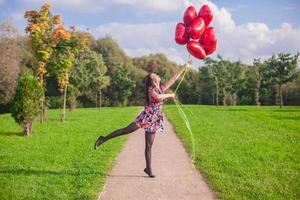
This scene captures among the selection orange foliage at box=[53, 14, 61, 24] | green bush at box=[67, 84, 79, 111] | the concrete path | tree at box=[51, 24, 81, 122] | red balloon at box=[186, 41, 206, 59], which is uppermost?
orange foliage at box=[53, 14, 61, 24]

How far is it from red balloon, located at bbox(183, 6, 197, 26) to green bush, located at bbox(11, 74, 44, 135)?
8.55 meters

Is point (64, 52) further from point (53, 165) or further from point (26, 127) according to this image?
point (53, 165)

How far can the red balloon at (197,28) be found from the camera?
7.54m

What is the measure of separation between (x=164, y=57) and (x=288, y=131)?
4894 centimetres

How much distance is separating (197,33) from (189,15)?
0.45 metres

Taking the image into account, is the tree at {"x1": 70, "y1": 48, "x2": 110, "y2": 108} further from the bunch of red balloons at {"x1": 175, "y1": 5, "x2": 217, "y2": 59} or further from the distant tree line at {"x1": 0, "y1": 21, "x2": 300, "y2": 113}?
the bunch of red balloons at {"x1": 175, "y1": 5, "x2": 217, "y2": 59}

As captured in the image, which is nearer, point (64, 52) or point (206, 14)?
point (206, 14)

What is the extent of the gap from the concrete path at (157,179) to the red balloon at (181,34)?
2.72m

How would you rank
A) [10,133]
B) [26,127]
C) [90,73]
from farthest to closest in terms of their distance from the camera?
[90,73] < [10,133] < [26,127]

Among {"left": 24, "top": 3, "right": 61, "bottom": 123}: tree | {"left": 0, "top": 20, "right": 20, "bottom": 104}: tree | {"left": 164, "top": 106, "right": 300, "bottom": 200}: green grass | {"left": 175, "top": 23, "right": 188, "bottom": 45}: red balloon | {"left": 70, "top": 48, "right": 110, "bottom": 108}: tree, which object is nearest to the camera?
{"left": 164, "top": 106, "right": 300, "bottom": 200}: green grass

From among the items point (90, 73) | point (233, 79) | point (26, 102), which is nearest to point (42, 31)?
point (26, 102)

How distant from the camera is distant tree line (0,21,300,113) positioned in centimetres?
3522

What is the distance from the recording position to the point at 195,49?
7.63 metres

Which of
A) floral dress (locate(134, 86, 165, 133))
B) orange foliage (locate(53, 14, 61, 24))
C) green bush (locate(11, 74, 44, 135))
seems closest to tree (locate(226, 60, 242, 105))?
orange foliage (locate(53, 14, 61, 24))
